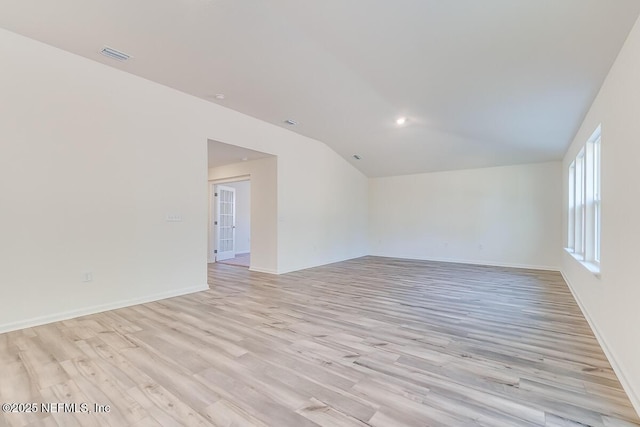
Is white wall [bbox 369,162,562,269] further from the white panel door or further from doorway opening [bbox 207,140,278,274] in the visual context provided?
the white panel door

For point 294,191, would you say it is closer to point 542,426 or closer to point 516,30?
point 516,30

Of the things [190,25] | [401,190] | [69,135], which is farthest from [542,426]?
[401,190]

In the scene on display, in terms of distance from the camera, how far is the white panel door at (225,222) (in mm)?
7773

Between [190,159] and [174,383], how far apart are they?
327cm

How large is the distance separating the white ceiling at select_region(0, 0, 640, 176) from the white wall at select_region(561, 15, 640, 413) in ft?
0.99

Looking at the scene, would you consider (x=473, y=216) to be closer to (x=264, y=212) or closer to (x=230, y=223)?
(x=264, y=212)

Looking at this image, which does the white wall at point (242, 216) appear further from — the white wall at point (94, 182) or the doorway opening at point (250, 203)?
the white wall at point (94, 182)

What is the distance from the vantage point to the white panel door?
7.77 m

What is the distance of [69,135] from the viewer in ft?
11.0

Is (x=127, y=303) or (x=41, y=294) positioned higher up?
(x=41, y=294)

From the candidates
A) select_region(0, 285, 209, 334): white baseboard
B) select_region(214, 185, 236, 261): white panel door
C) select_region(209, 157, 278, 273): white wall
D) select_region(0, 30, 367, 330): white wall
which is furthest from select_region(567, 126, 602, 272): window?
select_region(214, 185, 236, 261): white panel door

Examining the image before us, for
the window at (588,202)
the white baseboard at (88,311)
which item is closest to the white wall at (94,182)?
the white baseboard at (88,311)

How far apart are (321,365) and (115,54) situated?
391cm

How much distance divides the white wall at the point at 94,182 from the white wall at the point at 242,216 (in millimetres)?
4022
